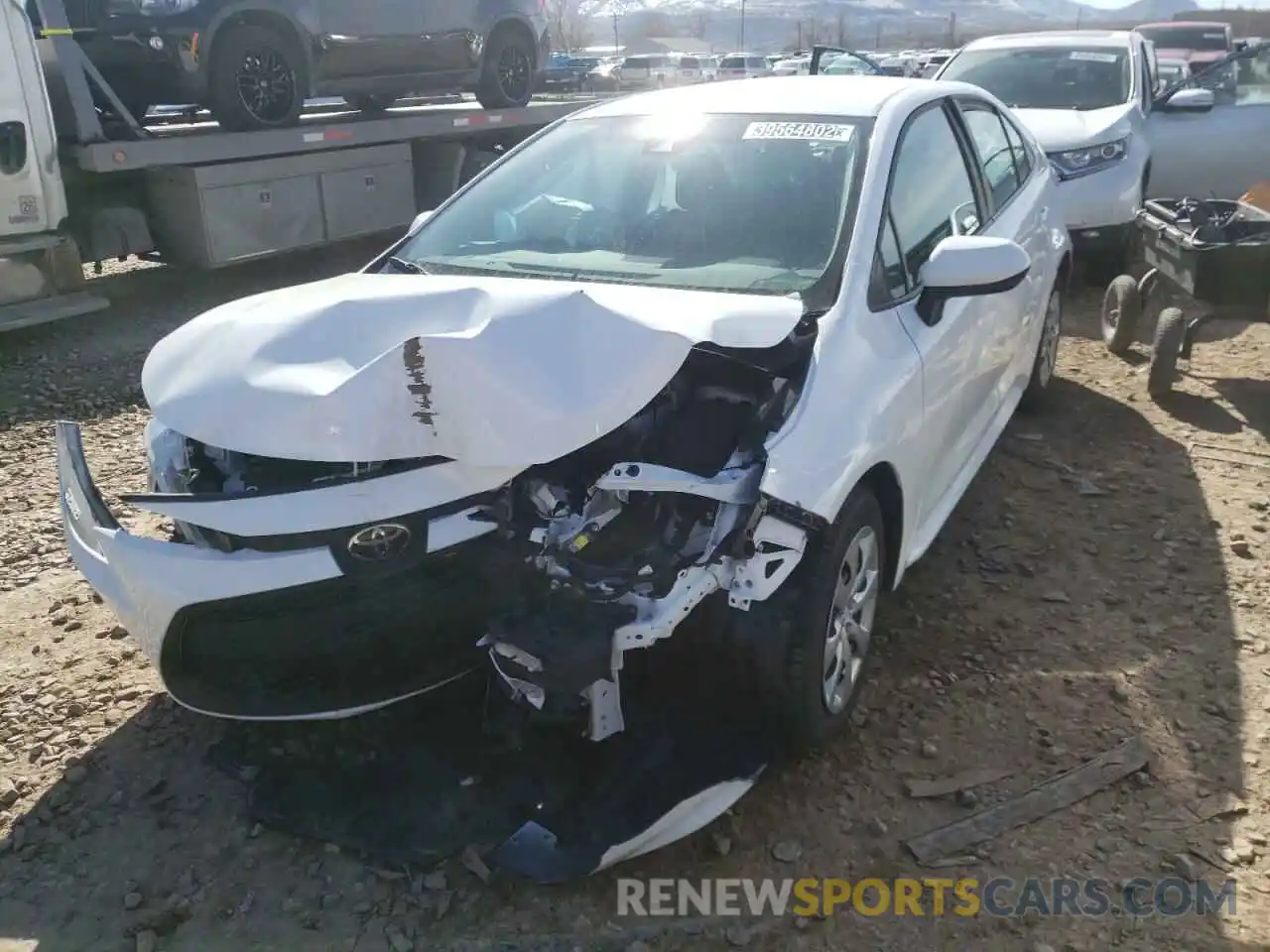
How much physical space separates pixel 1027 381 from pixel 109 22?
6.81 m

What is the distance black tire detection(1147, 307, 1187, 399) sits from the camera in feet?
18.6

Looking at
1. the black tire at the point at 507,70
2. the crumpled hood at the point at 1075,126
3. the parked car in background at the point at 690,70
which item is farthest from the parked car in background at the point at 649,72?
the crumpled hood at the point at 1075,126

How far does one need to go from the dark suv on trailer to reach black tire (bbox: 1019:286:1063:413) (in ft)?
20.2

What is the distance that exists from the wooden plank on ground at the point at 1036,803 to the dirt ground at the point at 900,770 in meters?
0.04

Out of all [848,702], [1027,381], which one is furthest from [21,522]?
[1027,381]

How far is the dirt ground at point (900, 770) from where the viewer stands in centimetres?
250

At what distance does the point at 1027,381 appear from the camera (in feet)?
16.9

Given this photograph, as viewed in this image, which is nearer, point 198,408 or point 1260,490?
point 198,408

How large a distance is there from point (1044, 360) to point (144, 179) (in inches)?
257

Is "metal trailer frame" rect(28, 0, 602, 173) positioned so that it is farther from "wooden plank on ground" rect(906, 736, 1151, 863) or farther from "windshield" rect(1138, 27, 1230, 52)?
"windshield" rect(1138, 27, 1230, 52)

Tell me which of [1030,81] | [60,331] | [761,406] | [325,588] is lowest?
[60,331]

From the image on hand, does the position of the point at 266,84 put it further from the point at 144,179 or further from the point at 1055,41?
the point at 1055,41

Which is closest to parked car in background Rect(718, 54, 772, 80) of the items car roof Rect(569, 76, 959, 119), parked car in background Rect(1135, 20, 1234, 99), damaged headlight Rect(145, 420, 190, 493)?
parked car in background Rect(1135, 20, 1234, 99)

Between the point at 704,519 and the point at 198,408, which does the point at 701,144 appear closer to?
the point at 704,519
